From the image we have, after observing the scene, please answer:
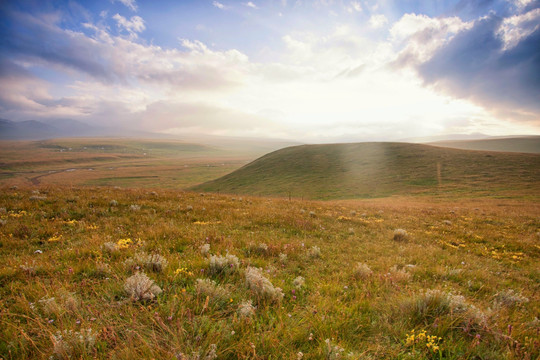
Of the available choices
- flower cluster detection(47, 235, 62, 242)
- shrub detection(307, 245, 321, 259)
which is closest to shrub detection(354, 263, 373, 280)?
shrub detection(307, 245, 321, 259)

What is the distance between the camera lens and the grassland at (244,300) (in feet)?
8.38

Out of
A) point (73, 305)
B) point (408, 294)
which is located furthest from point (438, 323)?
point (73, 305)

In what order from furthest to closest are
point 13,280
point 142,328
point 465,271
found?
point 465,271 < point 13,280 < point 142,328

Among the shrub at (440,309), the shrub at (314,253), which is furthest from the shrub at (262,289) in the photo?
the shrub at (314,253)

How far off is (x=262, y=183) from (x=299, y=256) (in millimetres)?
60573

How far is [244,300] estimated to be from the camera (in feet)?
11.1

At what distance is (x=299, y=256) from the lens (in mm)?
6270

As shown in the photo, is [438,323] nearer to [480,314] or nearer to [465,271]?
[480,314]

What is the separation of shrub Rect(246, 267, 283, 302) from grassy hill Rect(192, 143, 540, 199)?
45200 mm

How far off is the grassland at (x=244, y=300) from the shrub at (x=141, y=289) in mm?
27

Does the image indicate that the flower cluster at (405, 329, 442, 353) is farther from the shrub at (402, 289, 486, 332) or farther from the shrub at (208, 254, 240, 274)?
the shrub at (208, 254, 240, 274)

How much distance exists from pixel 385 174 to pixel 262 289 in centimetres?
6410

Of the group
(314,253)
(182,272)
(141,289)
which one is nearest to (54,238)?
(182,272)

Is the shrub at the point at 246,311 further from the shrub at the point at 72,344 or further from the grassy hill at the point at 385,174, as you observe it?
the grassy hill at the point at 385,174
